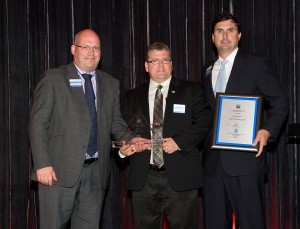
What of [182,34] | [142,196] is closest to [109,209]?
[142,196]

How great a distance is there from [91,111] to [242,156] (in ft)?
4.04

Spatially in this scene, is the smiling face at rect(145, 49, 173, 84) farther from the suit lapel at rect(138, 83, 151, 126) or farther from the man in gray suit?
the man in gray suit

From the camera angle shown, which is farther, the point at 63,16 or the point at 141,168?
the point at 63,16

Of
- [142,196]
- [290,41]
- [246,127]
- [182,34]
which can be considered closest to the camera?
[246,127]

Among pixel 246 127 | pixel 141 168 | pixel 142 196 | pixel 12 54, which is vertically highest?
pixel 12 54

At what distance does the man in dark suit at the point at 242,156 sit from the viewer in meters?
3.44

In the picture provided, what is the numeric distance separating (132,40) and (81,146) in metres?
1.81

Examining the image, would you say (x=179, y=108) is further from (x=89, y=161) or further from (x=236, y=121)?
(x=89, y=161)

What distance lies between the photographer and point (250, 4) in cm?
447

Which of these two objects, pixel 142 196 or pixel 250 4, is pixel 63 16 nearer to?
pixel 250 4

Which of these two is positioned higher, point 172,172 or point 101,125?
point 101,125

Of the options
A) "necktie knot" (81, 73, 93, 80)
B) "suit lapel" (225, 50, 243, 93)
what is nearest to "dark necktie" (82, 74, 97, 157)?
"necktie knot" (81, 73, 93, 80)

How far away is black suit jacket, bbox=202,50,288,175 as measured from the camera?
11.3ft

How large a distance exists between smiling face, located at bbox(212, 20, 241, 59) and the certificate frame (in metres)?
0.40
